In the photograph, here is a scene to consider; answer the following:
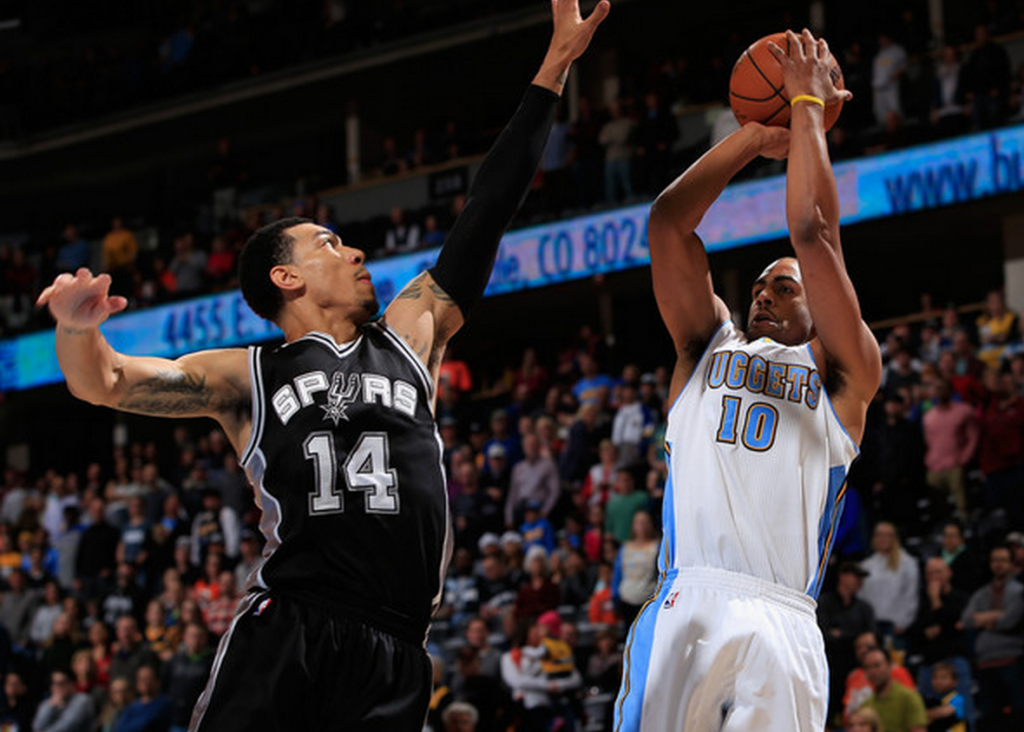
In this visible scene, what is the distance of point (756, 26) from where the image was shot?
72.4ft

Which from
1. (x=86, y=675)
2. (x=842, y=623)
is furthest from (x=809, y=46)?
(x=86, y=675)

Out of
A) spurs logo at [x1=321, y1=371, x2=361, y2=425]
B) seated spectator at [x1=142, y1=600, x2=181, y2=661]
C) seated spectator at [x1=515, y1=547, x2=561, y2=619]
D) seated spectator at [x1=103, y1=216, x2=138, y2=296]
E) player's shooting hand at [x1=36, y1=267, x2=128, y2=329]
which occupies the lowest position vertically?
seated spectator at [x1=142, y1=600, x2=181, y2=661]

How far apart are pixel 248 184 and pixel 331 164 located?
5.14ft

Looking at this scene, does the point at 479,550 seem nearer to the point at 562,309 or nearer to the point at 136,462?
the point at 136,462

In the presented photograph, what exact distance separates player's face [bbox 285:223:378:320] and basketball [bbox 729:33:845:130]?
1483 millimetres

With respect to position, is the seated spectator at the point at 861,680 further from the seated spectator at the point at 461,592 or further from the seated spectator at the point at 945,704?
the seated spectator at the point at 461,592

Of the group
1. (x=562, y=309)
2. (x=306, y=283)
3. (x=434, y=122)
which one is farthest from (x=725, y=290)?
(x=306, y=283)

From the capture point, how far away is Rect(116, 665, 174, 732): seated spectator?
11828 mm

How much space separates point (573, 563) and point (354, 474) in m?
8.39

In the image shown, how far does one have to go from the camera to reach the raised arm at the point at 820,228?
13.9 ft

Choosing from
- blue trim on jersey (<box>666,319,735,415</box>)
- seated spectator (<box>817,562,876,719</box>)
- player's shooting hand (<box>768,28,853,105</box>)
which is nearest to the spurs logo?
blue trim on jersey (<box>666,319,735,415</box>)

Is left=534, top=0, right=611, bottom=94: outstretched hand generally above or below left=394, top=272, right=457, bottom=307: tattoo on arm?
above

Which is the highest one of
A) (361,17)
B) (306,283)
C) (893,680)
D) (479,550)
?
(361,17)

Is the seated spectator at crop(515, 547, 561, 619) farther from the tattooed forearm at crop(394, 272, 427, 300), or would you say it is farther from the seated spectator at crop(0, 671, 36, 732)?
the tattooed forearm at crop(394, 272, 427, 300)
